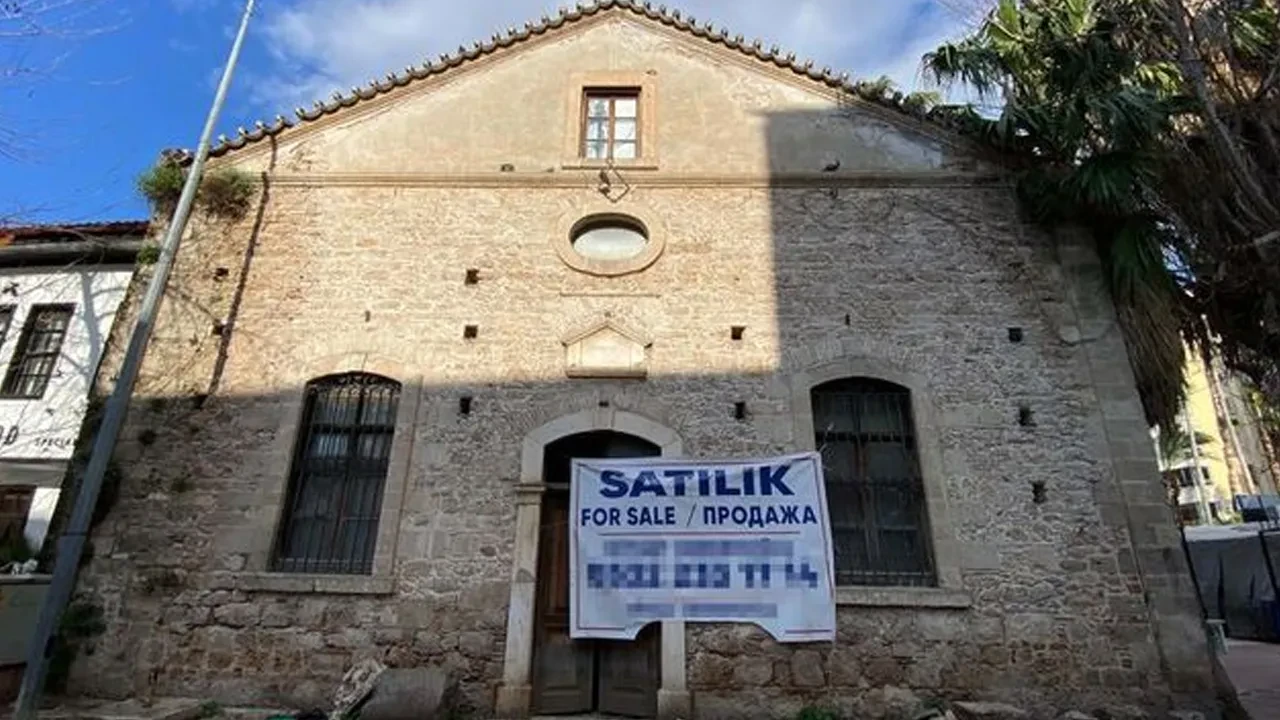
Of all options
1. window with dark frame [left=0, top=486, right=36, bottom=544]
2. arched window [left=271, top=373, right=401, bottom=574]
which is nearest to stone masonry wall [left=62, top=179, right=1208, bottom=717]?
arched window [left=271, top=373, right=401, bottom=574]

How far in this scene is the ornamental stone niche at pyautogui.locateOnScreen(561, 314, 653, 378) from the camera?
7.83 meters

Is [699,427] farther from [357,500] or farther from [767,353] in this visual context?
[357,500]

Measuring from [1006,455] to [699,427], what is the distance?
129 inches

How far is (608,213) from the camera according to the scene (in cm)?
885

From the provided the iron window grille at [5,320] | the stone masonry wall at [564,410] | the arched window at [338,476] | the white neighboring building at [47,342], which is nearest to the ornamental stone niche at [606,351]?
the stone masonry wall at [564,410]

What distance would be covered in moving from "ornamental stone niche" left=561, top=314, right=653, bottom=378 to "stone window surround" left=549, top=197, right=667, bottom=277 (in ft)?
2.39

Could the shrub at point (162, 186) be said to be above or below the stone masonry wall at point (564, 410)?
above

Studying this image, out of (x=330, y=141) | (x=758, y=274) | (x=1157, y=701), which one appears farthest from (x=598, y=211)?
(x=1157, y=701)

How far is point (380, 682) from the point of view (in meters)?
6.29

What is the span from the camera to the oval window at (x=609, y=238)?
870cm

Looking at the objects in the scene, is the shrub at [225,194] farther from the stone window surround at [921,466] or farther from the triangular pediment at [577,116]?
the stone window surround at [921,466]

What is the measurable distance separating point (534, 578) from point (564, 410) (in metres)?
1.80

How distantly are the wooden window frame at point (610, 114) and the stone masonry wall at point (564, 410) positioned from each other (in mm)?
739

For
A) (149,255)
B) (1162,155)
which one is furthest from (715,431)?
(149,255)
